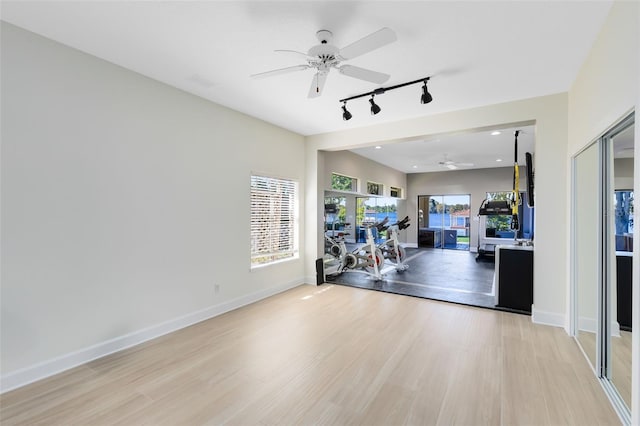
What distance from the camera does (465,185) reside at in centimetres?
1007

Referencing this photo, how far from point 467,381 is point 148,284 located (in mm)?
3251

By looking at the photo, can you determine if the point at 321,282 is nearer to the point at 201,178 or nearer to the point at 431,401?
the point at 201,178

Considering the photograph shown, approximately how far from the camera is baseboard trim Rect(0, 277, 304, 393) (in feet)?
7.34

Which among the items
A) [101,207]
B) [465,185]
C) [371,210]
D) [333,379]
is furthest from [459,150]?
[101,207]

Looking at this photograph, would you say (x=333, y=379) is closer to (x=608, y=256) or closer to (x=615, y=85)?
(x=608, y=256)

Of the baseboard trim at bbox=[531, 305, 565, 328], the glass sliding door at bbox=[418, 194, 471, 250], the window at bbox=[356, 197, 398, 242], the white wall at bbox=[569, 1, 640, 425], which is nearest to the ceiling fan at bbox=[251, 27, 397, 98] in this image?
the white wall at bbox=[569, 1, 640, 425]

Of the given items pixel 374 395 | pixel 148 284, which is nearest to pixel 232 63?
pixel 148 284

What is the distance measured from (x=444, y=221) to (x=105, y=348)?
1062 centimetres

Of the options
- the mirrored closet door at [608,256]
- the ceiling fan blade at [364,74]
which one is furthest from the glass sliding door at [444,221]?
the ceiling fan blade at [364,74]

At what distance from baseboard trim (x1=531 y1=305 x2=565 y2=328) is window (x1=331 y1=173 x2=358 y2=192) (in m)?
4.13

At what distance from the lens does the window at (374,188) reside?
827 centimetres

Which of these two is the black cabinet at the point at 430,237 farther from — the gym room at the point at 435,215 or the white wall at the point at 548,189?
the white wall at the point at 548,189

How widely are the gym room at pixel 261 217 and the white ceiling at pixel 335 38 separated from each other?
0.8 inches

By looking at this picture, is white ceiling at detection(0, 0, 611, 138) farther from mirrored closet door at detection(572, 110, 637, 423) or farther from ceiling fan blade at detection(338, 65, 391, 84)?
mirrored closet door at detection(572, 110, 637, 423)
